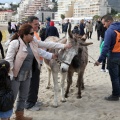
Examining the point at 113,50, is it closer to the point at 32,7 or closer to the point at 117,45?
the point at 117,45

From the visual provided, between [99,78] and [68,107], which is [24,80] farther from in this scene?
[99,78]

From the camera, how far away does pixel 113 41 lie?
238 inches

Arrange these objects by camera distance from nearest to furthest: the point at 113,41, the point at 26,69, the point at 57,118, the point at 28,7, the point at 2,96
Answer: the point at 2,96, the point at 26,69, the point at 57,118, the point at 113,41, the point at 28,7

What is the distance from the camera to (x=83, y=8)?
13650cm

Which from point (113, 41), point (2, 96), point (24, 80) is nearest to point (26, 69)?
point (24, 80)

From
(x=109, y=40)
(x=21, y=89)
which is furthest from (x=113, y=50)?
(x=21, y=89)

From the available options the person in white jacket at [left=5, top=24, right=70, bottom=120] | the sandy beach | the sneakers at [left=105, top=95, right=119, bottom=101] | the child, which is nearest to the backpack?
the child

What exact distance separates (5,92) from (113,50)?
119 inches

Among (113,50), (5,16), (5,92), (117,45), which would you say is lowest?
(5,16)

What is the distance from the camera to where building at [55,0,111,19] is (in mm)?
126312

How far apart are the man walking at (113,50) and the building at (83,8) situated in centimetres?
12034

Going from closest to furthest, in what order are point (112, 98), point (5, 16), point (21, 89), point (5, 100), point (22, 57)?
point (5, 100) → point (22, 57) → point (21, 89) → point (112, 98) → point (5, 16)

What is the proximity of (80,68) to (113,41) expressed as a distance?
3.42ft

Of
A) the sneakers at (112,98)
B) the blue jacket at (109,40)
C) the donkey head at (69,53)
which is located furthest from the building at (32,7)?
the donkey head at (69,53)
